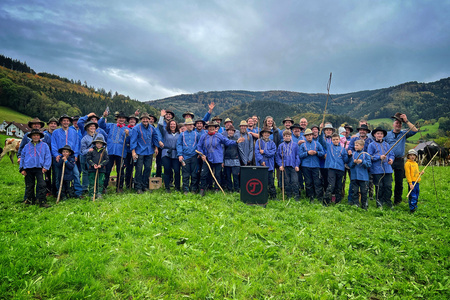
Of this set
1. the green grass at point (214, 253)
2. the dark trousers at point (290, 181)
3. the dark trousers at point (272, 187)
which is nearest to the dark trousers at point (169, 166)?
the green grass at point (214, 253)

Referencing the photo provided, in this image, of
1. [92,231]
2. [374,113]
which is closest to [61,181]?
[92,231]

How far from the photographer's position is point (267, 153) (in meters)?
9.12

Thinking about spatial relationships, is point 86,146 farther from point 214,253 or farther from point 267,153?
point 267,153

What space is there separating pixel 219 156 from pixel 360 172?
5.04 m

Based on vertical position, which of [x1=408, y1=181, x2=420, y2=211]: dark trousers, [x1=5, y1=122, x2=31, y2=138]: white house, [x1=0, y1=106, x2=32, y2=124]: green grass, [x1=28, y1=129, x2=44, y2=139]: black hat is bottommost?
[x1=408, y1=181, x2=420, y2=211]: dark trousers

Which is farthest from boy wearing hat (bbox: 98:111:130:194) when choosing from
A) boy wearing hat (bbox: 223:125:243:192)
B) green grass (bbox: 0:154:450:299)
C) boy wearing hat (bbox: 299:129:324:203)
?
boy wearing hat (bbox: 299:129:324:203)

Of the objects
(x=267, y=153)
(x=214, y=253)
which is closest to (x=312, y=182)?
(x=267, y=153)

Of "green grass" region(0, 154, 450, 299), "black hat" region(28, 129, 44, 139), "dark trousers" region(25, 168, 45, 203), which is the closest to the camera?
"green grass" region(0, 154, 450, 299)

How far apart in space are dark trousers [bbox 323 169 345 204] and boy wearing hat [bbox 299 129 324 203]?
32 cm

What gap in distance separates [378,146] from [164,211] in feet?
25.5

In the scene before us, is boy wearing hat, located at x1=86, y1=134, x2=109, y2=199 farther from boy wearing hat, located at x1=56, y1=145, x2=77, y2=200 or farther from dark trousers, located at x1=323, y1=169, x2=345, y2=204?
dark trousers, located at x1=323, y1=169, x2=345, y2=204

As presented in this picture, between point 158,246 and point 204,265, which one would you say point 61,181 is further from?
point 204,265

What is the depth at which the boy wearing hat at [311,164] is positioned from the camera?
897cm

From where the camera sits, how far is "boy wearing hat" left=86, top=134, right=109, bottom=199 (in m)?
8.17
